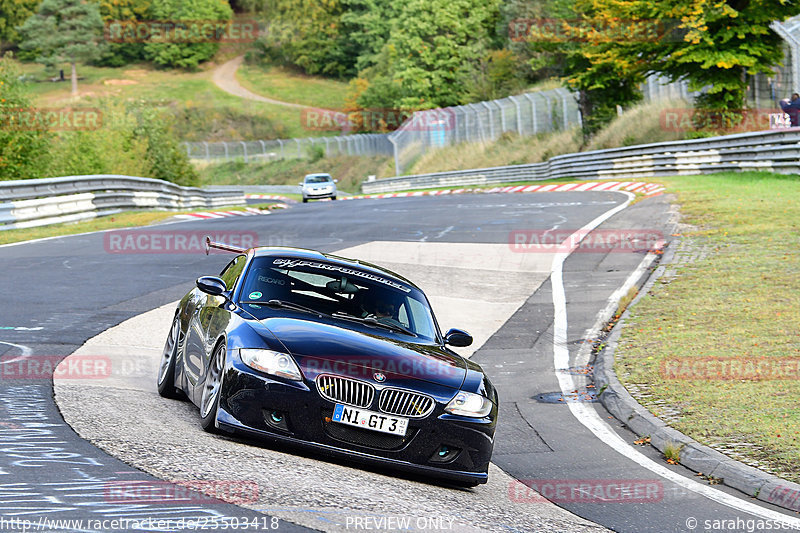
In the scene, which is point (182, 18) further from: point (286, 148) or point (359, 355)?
point (359, 355)

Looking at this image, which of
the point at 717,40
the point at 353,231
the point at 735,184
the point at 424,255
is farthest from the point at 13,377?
the point at 717,40

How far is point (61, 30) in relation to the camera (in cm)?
13775

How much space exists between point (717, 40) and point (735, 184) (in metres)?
11.7

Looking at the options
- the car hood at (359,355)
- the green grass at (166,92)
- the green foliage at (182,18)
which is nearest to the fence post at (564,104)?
the car hood at (359,355)

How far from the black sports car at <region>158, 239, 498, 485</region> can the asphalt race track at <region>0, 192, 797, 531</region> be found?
0.69ft

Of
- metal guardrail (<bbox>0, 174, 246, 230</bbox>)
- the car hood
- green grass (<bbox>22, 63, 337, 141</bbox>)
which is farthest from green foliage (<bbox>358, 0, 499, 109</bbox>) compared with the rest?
the car hood

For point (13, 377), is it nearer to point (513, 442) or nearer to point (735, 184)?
point (513, 442)

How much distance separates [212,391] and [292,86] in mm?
138714

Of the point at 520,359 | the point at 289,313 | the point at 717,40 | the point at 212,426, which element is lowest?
the point at 520,359

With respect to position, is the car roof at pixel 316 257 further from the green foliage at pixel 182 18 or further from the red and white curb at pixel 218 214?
the green foliage at pixel 182 18

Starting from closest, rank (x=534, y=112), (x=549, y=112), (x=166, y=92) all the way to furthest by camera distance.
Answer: (x=549, y=112), (x=534, y=112), (x=166, y=92)

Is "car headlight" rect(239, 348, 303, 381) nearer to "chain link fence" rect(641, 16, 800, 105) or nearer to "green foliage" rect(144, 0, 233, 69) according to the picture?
"chain link fence" rect(641, 16, 800, 105)

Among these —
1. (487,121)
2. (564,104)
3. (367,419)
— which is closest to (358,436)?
(367,419)

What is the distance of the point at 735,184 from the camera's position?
2902 cm
